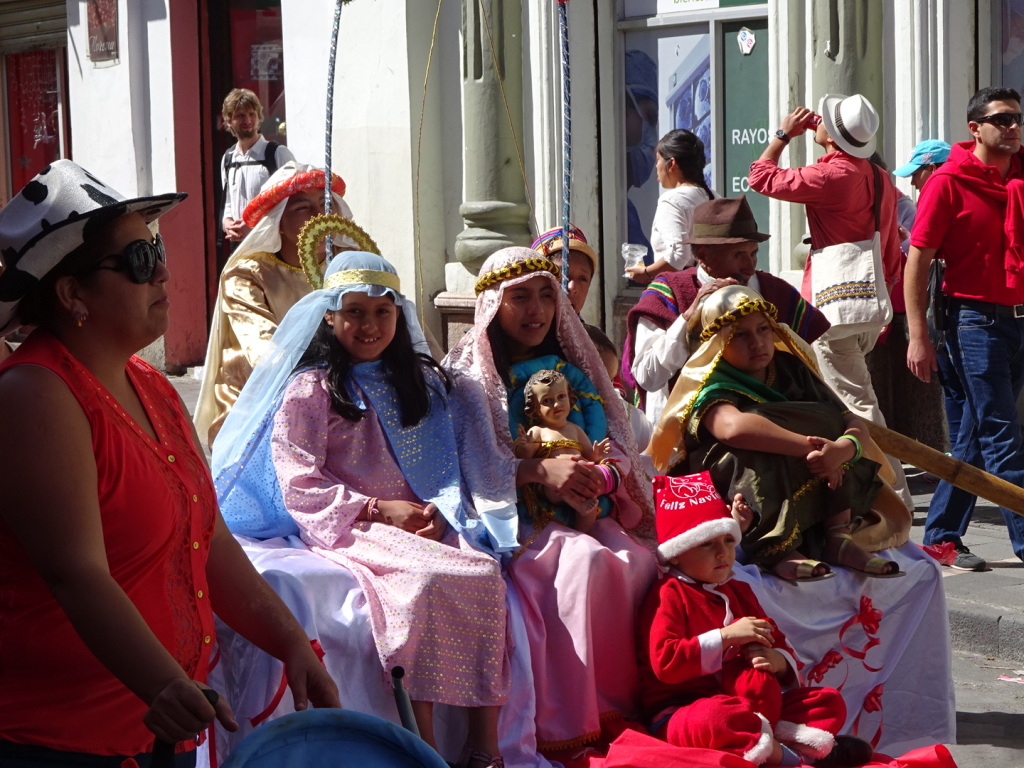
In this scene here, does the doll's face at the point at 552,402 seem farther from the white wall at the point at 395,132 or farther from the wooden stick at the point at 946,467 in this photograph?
the white wall at the point at 395,132

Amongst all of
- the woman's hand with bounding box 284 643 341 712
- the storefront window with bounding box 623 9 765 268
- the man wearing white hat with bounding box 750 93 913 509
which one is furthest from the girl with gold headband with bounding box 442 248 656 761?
the storefront window with bounding box 623 9 765 268

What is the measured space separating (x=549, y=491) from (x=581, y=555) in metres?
0.27

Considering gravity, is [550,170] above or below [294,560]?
above

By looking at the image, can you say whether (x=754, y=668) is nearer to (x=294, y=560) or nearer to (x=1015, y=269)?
(x=294, y=560)

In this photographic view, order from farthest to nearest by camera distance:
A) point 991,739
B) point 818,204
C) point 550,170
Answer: point 550,170
point 818,204
point 991,739

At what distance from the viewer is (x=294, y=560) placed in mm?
3834

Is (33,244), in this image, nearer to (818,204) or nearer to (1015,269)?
(1015,269)

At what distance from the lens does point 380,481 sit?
4105 mm

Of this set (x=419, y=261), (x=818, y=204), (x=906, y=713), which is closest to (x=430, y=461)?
(x=906, y=713)

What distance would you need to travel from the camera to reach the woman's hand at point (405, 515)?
13.1 ft

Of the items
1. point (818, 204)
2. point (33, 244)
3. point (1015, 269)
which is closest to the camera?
point (33, 244)

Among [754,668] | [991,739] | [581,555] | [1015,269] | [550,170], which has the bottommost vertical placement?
[991,739]

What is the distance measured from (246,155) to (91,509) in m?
6.96

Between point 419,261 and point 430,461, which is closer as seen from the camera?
point 430,461
